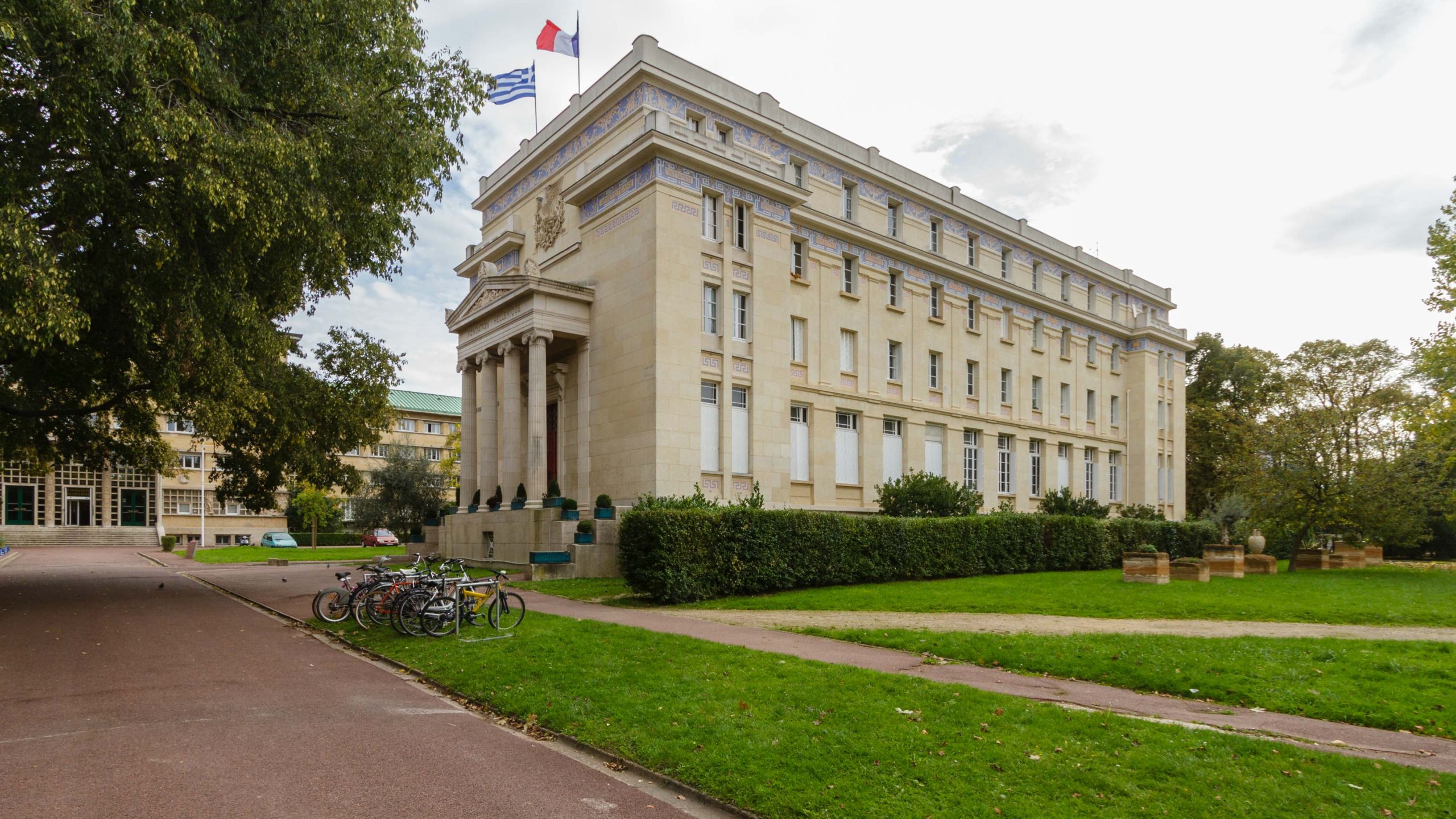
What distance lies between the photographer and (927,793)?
6.28 metres

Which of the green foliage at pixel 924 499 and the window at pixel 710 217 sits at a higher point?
the window at pixel 710 217

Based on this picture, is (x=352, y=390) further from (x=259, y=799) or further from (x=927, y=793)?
(x=927, y=793)

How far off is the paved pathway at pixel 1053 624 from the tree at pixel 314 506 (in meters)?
49.4

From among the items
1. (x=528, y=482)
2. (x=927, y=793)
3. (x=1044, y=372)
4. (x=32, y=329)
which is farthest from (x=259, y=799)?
(x=1044, y=372)

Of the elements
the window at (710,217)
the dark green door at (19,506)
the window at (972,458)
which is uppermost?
the window at (710,217)

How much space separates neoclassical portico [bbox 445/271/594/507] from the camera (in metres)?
28.2

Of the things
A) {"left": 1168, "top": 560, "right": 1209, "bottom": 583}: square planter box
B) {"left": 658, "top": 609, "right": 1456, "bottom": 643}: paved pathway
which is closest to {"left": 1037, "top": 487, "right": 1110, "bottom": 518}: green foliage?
{"left": 1168, "top": 560, "right": 1209, "bottom": 583}: square planter box

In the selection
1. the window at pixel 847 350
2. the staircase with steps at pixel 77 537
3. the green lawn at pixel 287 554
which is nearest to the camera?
the window at pixel 847 350

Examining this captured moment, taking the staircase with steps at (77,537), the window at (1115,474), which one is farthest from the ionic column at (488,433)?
the staircase with steps at (77,537)

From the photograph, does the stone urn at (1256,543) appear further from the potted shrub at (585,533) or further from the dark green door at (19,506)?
→ the dark green door at (19,506)

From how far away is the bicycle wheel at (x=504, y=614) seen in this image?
1441cm

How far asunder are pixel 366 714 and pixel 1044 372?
41340mm

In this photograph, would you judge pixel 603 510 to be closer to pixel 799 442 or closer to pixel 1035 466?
pixel 799 442

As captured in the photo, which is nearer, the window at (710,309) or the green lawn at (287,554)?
the window at (710,309)
